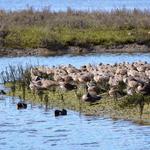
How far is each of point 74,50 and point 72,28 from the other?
4.53m

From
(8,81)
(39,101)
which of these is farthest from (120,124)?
(8,81)

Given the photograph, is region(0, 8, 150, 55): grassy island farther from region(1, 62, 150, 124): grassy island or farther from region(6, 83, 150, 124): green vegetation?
region(6, 83, 150, 124): green vegetation

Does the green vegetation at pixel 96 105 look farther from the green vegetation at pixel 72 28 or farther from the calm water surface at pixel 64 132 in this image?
the green vegetation at pixel 72 28

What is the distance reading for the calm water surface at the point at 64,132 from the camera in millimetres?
19156

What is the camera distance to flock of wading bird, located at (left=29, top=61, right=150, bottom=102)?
79.4ft

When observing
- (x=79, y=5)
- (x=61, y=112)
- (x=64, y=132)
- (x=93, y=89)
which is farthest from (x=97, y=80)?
(x=79, y=5)

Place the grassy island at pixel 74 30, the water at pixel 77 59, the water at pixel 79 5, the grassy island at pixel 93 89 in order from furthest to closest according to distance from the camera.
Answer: the water at pixel 79 5 → the grassy island at pixel 74 30 → the water at pixel 77 59 → the grassy island at pixel 93 89

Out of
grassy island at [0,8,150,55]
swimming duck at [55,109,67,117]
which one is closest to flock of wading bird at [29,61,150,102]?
swimming duck at [55,109,67,117]

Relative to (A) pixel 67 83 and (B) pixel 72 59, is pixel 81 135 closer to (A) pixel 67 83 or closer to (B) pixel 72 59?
(A) pixel 67 83

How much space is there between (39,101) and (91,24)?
84.1ft

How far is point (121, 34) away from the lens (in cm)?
4878

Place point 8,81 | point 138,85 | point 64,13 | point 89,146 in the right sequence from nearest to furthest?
point 89,146
point 138,85
point 8,81
point 64,13

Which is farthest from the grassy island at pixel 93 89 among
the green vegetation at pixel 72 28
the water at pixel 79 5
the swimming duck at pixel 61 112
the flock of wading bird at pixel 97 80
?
the water at pixel 79 5

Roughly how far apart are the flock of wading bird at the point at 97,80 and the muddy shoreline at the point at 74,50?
15835 mm
